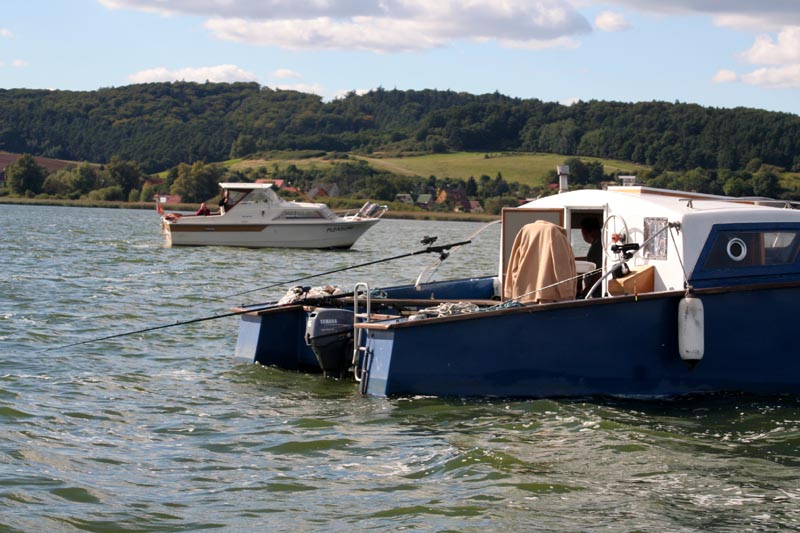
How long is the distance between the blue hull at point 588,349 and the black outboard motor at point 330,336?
40.5 inches

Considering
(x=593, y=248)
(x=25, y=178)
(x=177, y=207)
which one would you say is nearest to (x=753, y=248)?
(x=593, y=248)

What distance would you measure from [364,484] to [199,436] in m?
2.24

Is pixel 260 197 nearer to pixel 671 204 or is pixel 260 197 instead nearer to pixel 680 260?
pixel 671 204

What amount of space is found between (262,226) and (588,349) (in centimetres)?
3497

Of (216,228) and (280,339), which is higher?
(216,228)

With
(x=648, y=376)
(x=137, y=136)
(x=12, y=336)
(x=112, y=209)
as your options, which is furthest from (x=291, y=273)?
(x=137, y=136)

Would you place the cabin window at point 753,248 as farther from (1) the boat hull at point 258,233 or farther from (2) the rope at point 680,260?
(1) the boat hull at point 258,233

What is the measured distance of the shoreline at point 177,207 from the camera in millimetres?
112637

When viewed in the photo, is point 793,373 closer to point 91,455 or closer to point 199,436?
point 199,436

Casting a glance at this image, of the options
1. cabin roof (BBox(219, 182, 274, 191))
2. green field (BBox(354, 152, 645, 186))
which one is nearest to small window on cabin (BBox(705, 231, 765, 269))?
cabin roof (BBox(219, 182, 274, 191))

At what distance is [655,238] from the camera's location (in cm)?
1338

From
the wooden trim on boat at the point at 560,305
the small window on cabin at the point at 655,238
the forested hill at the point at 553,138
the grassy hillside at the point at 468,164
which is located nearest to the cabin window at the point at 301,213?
the small window on cabin at the point at 655,238

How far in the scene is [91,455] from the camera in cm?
1024

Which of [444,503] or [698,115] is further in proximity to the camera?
[698,115]
